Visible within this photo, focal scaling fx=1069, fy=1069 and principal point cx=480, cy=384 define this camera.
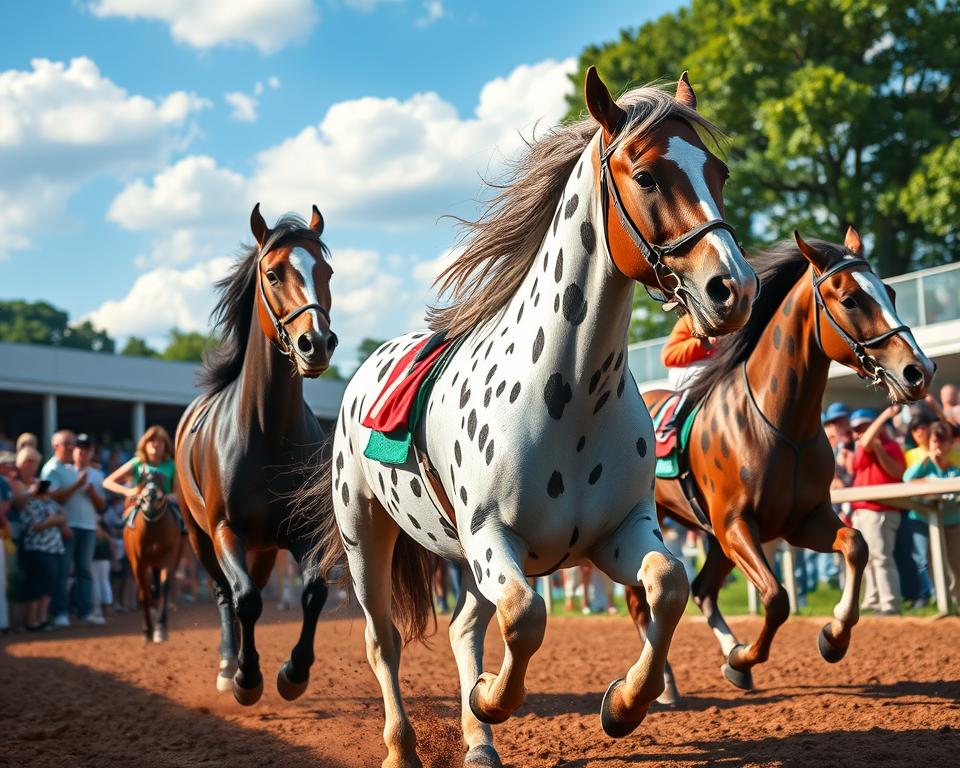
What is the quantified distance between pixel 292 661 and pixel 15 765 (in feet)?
4.71

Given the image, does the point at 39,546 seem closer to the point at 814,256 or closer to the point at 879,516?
the point at 879,516

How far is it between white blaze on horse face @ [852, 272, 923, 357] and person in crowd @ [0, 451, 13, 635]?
1039 centimetres

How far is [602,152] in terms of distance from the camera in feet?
11.5

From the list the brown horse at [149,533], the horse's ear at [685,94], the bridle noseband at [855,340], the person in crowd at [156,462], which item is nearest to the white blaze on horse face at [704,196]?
the horse's ear at [685,94]

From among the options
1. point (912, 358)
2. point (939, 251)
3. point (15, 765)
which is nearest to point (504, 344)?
point (912, 358)

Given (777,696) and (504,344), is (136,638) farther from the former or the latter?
(504,344)

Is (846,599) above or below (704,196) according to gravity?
below

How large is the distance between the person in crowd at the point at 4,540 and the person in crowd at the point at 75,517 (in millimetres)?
493

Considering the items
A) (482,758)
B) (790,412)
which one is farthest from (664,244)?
(790,412)

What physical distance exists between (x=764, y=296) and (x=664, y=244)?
336cm

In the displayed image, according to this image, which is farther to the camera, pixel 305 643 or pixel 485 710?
pixel 305 643

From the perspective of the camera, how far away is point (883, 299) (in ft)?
18.3

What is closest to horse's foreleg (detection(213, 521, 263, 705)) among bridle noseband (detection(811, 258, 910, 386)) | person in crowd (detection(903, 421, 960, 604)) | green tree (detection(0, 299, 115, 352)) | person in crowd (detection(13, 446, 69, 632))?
bridle noseband (detection(811, 258, 910, 386))

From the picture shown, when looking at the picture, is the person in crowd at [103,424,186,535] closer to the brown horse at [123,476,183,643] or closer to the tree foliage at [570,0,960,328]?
the brown horse at [123,476,183,643]
